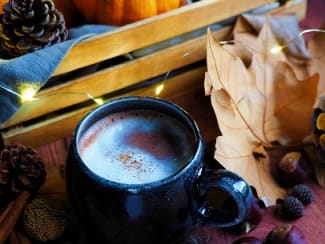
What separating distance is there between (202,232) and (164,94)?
236 millimetres

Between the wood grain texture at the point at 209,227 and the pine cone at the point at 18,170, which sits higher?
the pine cone at the point at 18,170

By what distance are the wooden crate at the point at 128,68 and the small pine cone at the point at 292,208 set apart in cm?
24

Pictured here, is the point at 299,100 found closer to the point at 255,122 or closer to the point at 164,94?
the point at 255,122

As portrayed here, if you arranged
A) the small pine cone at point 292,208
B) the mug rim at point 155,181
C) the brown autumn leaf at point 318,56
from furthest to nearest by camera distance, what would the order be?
the brown autumn leaf at point 318,56 < the small pine cone at point 292,208 < the mug rim at point 155,181

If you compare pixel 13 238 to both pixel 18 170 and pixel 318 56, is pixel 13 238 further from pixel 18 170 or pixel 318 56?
pixel 318 56

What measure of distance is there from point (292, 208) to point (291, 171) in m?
0.05

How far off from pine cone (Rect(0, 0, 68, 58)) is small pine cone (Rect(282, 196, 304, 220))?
343 millimetres

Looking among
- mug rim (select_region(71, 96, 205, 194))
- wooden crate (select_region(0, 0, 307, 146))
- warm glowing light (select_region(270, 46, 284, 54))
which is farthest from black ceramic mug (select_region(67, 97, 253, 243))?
warm glowing light (select_region(270, 46, 284, 54))

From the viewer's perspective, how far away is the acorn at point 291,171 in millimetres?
666

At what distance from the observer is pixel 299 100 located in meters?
0.71

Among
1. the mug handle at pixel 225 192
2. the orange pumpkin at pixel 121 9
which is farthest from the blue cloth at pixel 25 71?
the mug handle at pixel 225 192

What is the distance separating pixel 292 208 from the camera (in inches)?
25.2

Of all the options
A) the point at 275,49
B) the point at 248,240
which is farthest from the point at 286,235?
the point at 275,49

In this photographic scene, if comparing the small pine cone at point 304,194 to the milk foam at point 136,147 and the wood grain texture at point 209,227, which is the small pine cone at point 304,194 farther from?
the milk foam at point 136,147
